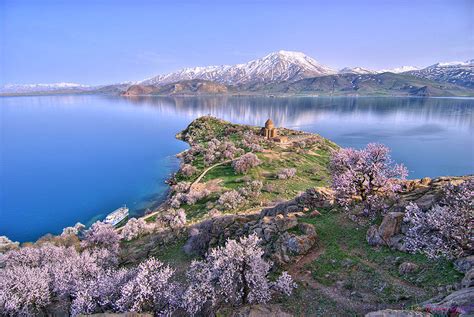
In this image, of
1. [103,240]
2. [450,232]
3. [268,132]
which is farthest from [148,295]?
[268,132]

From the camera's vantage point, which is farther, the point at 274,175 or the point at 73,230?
the point at 274,175

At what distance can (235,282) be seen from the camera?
2195 cm

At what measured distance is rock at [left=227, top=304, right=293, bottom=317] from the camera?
19.8 meters

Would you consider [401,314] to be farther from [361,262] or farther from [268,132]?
[268,132]

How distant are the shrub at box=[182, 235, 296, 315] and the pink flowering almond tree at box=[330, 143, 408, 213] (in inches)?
542

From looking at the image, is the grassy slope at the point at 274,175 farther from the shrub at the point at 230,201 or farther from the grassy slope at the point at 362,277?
the grassy slope at the point at 362,277

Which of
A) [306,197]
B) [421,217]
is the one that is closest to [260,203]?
[306,197]

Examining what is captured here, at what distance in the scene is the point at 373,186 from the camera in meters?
31.0

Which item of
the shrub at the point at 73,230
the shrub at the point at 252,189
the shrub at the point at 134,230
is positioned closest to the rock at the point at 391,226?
the shrub at the point at 252,189

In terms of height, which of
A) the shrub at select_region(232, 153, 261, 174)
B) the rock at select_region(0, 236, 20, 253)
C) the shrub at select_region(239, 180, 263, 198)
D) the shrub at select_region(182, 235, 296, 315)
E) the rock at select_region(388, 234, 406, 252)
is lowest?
the rock at select_region(0, 236, 20, 253)

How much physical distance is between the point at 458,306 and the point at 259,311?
12.1 metres

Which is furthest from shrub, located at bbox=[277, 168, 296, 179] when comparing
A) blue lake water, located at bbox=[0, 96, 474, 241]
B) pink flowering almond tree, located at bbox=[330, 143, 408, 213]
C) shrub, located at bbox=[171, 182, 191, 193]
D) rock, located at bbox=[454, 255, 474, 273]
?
rock, located at bbox=[454, 255, 474, 273]

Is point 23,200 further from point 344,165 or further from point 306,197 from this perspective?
point 344,165

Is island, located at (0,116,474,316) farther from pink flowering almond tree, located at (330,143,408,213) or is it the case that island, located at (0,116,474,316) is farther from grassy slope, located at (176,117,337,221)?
grassy slope, located at (176,117,337,221)
